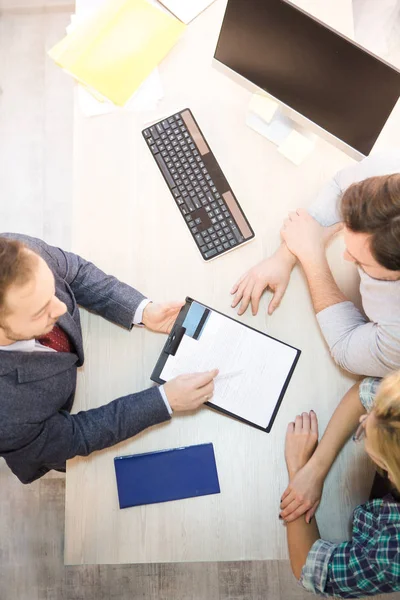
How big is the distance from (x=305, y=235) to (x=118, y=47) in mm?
681

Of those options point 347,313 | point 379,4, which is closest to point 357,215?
point 347,313

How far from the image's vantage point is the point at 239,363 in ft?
3.85

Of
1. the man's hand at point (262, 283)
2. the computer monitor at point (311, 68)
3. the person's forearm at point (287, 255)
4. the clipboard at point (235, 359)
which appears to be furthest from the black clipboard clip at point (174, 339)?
the computer monitor at point (311, 68)

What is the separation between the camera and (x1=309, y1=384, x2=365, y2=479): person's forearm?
3.66 feet

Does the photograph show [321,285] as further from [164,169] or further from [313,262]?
[164,169]

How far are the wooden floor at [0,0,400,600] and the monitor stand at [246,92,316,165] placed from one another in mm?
983

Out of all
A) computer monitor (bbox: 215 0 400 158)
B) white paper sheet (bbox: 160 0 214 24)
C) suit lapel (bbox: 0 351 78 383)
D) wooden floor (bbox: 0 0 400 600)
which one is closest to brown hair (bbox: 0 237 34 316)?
suit lapel (bbox: 0 351 78 383)

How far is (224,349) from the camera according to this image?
3.88 ft

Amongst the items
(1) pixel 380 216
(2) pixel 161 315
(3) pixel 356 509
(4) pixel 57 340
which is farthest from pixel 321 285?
(4) pixel 57 340

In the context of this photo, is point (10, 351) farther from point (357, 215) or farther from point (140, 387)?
point (357, 215)

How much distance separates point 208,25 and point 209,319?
788 millimetres

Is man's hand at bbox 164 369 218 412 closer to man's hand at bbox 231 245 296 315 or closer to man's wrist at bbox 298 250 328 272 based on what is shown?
man's hand at bbox 231 245 296 315

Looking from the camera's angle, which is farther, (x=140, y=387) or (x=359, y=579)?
(x=140, y=387)

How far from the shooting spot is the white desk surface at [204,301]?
110 cm
